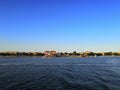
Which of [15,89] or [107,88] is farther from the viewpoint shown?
[107,88]

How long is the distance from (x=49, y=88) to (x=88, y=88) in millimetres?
6277

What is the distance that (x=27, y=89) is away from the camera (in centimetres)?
2633

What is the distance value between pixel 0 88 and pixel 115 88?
18447 millimetres

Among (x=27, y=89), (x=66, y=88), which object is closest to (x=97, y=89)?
(x=66, y=88)

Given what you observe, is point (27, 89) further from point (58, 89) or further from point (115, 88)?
point (115, 88)

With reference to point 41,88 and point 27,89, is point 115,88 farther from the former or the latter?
point 27,89

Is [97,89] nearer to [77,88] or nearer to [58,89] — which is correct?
[77,88]

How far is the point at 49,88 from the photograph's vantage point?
89.9ft

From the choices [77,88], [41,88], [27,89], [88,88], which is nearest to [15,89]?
[27,89]

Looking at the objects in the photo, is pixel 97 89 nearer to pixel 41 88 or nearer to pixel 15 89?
pixel 41 88

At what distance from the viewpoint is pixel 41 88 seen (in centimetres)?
2741

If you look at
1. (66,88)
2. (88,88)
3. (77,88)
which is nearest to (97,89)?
(88,88)

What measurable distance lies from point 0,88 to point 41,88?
6443mm

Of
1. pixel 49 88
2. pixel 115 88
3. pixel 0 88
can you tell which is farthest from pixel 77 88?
pixel 0 88
